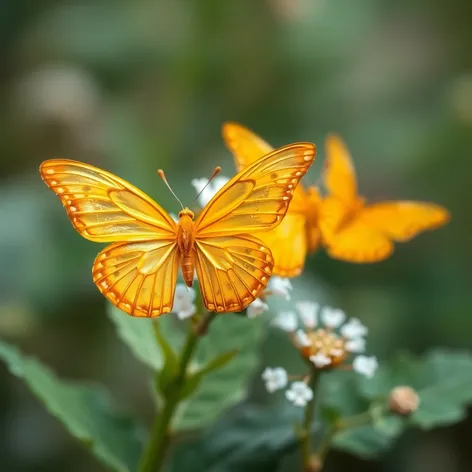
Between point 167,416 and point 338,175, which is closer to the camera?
point 167,416

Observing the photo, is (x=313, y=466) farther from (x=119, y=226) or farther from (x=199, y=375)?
(x=119, y=226)

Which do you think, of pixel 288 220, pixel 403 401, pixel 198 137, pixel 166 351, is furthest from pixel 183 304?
pixel 198 137

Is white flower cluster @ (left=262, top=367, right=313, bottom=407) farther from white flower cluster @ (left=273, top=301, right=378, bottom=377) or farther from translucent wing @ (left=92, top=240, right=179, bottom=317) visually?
translucent wing @ (left=92, top=240, right=179, bottom=317)

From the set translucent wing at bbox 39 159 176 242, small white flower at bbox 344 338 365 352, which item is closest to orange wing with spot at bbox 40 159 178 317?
translucent wing at bbox 39 159 176 242

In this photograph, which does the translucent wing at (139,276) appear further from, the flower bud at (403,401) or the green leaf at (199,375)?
the flower bud at (403,401)

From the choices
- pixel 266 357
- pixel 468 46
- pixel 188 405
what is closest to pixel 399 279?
pixel 266 357

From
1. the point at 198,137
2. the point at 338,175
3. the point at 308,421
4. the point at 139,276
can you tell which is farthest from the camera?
the point at 198,137

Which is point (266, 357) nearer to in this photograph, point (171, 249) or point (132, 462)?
point (132, 462)
